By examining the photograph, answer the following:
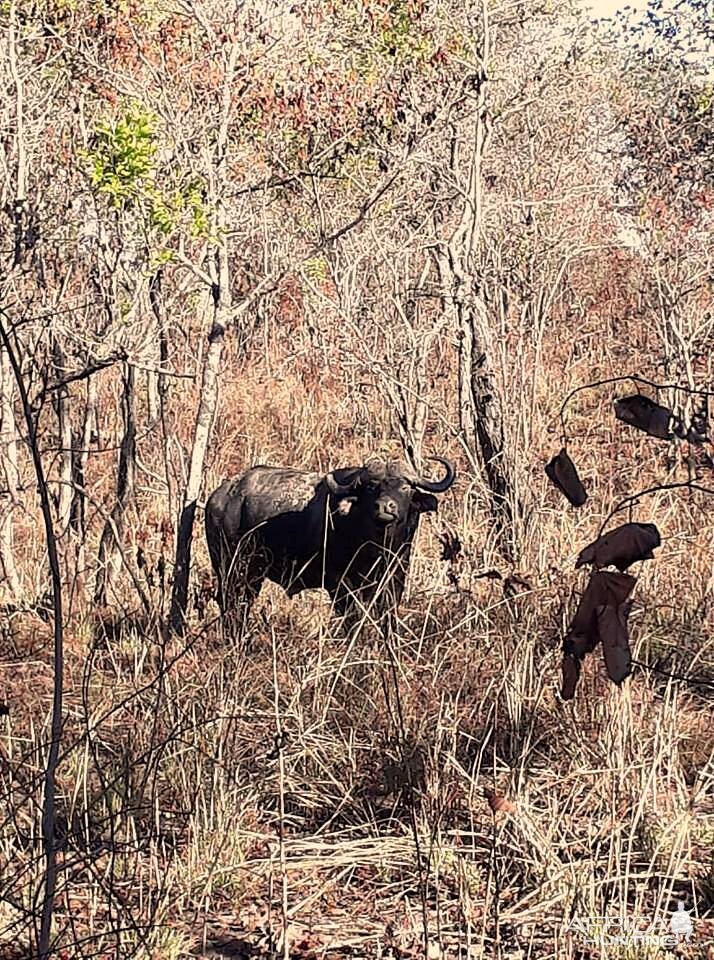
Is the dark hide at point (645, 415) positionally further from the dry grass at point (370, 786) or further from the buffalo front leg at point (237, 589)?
the buffalo front leg at point (237, 589)

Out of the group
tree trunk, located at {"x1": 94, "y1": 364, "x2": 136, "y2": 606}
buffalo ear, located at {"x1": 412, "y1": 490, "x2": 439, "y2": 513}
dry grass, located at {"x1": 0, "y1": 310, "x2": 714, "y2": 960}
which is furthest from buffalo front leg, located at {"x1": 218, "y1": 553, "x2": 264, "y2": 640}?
buffalo ear, located at {"x1": 412, "y1": 490, "x2": 439, "y2": 513}

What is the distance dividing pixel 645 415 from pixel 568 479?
15 centimetres

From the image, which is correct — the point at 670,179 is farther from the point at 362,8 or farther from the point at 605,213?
the point at 362,8

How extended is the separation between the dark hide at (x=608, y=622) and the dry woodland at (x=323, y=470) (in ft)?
0.07

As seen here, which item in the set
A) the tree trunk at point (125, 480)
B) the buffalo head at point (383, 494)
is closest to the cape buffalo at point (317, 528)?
the buffalo head at point (383, 494)

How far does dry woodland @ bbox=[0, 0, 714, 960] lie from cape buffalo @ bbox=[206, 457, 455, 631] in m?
0.19

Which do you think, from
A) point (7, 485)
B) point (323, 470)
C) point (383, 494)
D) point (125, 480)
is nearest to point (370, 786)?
point (383, 494)

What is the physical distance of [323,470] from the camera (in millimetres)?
11453

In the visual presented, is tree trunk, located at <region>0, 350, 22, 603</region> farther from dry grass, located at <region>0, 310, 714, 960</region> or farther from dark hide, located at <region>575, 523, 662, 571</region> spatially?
dark hide, located at <region>575, 523, 662, 571</region>

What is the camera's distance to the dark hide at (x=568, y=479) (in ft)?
6.48

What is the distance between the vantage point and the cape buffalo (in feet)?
20.9

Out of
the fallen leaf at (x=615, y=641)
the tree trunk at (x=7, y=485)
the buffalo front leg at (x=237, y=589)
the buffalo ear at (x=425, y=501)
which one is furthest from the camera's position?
the tree trunk at (x=7, y=485)

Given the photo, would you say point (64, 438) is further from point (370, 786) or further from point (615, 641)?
point (615, 641)

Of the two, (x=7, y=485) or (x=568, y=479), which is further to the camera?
(x=7, y=485)
